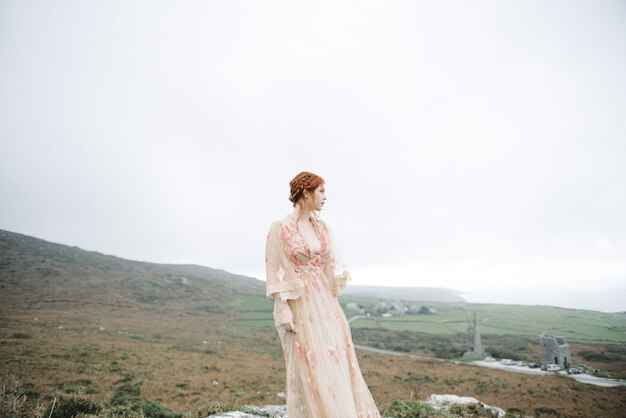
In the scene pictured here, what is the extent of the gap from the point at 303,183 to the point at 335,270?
96cm

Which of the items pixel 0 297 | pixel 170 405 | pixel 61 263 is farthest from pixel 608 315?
pixel 61 263

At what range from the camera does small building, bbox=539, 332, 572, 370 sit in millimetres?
24112

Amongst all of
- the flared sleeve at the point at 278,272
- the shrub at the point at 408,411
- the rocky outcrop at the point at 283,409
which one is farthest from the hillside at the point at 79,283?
the flared sleeve at the point at 278,272

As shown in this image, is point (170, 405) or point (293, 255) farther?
point (170, 405)

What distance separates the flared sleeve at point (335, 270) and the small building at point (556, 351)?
94.8ft

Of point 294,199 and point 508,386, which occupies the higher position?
point 294,199

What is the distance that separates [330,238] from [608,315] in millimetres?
23933

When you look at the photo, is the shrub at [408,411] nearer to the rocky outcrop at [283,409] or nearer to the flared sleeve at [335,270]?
the rocky outcrop at [283,409]

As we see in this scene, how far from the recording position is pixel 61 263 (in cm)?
6944

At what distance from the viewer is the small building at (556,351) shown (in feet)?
79.1

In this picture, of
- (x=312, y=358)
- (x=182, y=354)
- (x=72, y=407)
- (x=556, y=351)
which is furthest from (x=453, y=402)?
(x=556, y=351)

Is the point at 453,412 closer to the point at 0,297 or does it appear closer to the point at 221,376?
the point at 221,376

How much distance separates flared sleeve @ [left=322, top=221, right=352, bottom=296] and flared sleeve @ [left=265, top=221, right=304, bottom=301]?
41 cm

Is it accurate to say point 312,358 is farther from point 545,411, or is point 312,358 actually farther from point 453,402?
point 545,411
